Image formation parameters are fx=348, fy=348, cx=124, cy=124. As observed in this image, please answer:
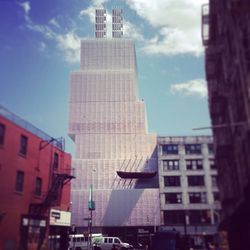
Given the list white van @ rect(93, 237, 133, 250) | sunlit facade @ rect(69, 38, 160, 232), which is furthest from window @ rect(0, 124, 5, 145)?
sunlit facade @ rect(69, 38, 160, 232)

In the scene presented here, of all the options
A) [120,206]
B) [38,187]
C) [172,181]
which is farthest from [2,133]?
[120,206]

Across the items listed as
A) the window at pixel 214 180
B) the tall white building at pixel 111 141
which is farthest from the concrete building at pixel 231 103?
the tall white building at pixel 111 141

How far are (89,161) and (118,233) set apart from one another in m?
21.4

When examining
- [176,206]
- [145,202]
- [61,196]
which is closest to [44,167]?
[61,196]

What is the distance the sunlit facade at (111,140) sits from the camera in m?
81.2

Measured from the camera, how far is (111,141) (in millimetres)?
97875

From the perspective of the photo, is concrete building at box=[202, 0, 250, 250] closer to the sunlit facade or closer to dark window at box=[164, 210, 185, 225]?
dark window at box=[164, 210, 185, 225]

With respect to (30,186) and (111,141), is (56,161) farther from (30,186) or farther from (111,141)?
(111,141)

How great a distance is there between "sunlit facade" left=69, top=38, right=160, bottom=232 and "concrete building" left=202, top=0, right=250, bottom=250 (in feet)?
186

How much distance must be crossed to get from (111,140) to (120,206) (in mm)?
22255

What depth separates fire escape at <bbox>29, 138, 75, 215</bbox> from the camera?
101 feet

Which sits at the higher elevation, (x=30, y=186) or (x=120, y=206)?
(x=120, y=206)

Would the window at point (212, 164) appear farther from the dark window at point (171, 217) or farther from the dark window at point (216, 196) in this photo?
the dark window at point (171, 217)

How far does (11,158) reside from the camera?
90.7 feet
